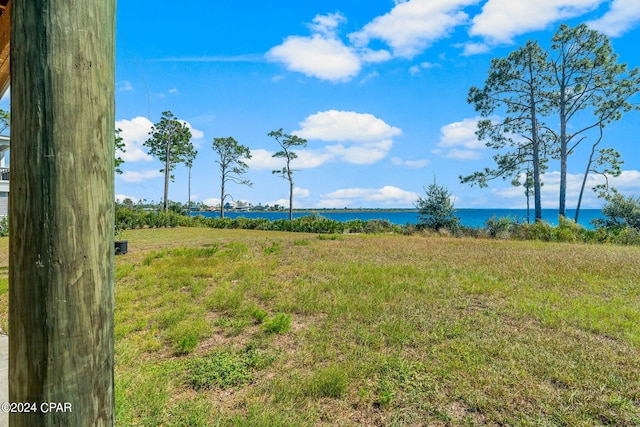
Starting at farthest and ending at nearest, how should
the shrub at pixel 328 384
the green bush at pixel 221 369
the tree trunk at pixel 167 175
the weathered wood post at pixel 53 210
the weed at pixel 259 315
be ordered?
the tree trunk at pixel 167 175
the weed at pixel 259 315
the green bush at pixel 221 369
the shrub at pixel 328 384
the weathered wood post at pixel 53 210

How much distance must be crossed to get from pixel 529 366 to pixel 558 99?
19955 millimetres

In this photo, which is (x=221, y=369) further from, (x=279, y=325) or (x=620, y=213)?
(x=620, y=213)

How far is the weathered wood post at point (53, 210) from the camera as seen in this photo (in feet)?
2.79

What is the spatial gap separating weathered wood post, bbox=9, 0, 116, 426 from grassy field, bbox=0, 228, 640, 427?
1.25 meters

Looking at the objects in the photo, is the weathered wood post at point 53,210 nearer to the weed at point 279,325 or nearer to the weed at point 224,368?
the weed at point 224,368

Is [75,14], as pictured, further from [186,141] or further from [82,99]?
[186,141]

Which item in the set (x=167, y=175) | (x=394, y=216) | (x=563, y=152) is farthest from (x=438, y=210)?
(x=394, y=216)

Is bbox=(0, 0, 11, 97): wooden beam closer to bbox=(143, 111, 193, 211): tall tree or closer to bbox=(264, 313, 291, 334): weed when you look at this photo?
bbox=(264, 313, 291, 334): weed

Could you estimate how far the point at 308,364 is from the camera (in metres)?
2.55

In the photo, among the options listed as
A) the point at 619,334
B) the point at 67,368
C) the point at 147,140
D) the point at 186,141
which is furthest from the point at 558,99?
the point at 147,140

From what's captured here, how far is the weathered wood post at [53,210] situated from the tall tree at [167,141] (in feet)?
90.0

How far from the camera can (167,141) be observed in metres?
26.9

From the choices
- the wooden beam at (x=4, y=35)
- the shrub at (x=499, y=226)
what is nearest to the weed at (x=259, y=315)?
the wooden beam at (x=4, y=35)

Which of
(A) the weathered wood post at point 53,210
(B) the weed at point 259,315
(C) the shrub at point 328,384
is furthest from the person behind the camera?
(B) the weed at point 259,315
